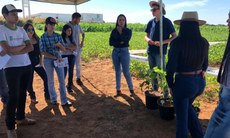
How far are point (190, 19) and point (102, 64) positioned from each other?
22.9 feet

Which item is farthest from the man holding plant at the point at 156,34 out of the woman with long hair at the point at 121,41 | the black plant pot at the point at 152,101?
the woman with long hair at the point at 121,41

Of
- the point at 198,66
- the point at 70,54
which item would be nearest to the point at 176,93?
the point at 198,66

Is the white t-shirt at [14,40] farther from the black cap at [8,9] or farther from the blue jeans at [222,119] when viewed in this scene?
the blue jeans at [222,119]

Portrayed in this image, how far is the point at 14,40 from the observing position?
11.5ft

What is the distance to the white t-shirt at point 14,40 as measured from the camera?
340cm

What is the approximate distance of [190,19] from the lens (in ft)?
8.82

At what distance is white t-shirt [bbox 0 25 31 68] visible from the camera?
11.2ft

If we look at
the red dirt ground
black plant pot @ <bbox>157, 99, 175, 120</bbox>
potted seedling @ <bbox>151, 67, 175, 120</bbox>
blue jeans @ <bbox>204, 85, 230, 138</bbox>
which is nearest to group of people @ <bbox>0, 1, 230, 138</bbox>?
blue jeans @ <bbox>204, 85, 230, 138</bbox>

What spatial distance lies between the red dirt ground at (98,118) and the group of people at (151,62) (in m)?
0.27

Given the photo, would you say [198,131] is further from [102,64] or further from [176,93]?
[102,64]

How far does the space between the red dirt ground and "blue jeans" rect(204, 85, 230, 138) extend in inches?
64.3

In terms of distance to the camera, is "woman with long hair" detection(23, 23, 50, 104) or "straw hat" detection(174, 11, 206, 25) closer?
"straw hat" detection(174, 11, 206, 25)

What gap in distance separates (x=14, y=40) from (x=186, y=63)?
248 cm

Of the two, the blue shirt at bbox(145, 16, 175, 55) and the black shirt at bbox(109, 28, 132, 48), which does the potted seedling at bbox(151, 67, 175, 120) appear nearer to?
the blue shirt at bbox(145, 16, 175, 55)
